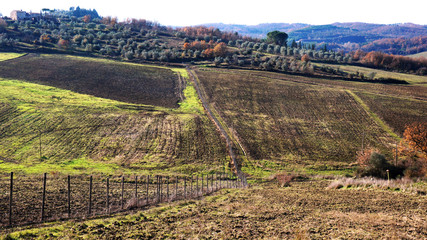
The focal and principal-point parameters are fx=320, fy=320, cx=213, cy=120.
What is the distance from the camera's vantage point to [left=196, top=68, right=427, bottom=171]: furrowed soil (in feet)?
170

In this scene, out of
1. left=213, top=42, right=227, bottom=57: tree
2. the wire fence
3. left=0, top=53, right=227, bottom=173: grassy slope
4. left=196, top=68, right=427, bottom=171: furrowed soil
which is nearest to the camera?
the wire fence

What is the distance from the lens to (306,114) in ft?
227

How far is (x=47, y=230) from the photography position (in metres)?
15.1

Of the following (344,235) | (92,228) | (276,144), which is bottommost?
(276,144)

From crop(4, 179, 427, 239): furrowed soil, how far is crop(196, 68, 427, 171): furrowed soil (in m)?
25.0

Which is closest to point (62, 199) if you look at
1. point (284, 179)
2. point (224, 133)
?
point (284, 179)

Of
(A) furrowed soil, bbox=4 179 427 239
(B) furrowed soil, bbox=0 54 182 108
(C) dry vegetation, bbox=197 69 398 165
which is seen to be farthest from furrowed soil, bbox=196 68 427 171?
(A) furrowed soil, bbox=4 179 427 239

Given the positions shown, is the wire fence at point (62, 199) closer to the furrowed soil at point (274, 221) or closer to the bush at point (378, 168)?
the furrowed soil at point (274, 221)

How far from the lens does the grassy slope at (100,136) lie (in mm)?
40250

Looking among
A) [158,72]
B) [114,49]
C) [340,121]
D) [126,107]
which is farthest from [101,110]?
[114,49]

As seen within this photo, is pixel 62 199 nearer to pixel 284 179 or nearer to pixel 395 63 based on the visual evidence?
pixel 284 179

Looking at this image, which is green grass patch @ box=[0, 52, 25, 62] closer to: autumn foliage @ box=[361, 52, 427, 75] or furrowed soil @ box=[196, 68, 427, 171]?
furrowed soil @ box=[196, 68, 427, 171]

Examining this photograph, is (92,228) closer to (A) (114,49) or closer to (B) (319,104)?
(B) (319,104)

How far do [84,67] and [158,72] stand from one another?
22.2 metres
